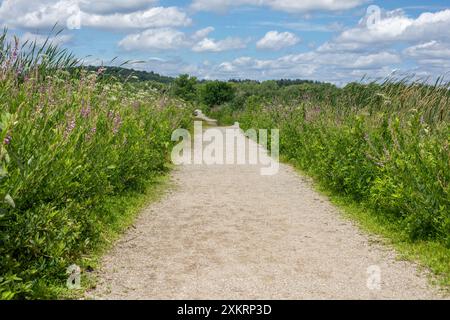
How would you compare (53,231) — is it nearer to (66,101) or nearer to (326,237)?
(66,101)

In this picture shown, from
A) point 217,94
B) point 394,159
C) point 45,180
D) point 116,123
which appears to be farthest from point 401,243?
point 217,94

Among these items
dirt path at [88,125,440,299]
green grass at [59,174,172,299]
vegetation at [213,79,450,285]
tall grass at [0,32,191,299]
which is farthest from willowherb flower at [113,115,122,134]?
vegetation at [213,79,450,285]

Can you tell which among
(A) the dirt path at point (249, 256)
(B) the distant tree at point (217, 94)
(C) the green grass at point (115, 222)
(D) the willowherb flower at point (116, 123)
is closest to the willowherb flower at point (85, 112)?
(D) the willowherb flower at point (116, 123)

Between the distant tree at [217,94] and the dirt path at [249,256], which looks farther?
the distant tree at [217,94]

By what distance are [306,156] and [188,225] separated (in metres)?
6.68

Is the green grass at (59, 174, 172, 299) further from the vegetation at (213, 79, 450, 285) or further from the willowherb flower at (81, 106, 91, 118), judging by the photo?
the vegetation at (213, 79, 450, 285)

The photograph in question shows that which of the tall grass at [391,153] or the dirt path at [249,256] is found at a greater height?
the tall grass at [391,153]

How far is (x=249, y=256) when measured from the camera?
6.59m

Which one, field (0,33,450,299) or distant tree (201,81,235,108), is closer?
field (0,33,450,299)

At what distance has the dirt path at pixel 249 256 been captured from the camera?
17.9ft

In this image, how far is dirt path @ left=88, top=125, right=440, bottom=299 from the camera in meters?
5.45

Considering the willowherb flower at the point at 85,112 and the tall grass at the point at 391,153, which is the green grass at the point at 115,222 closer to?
the willowherb flower at the point at 85,112
